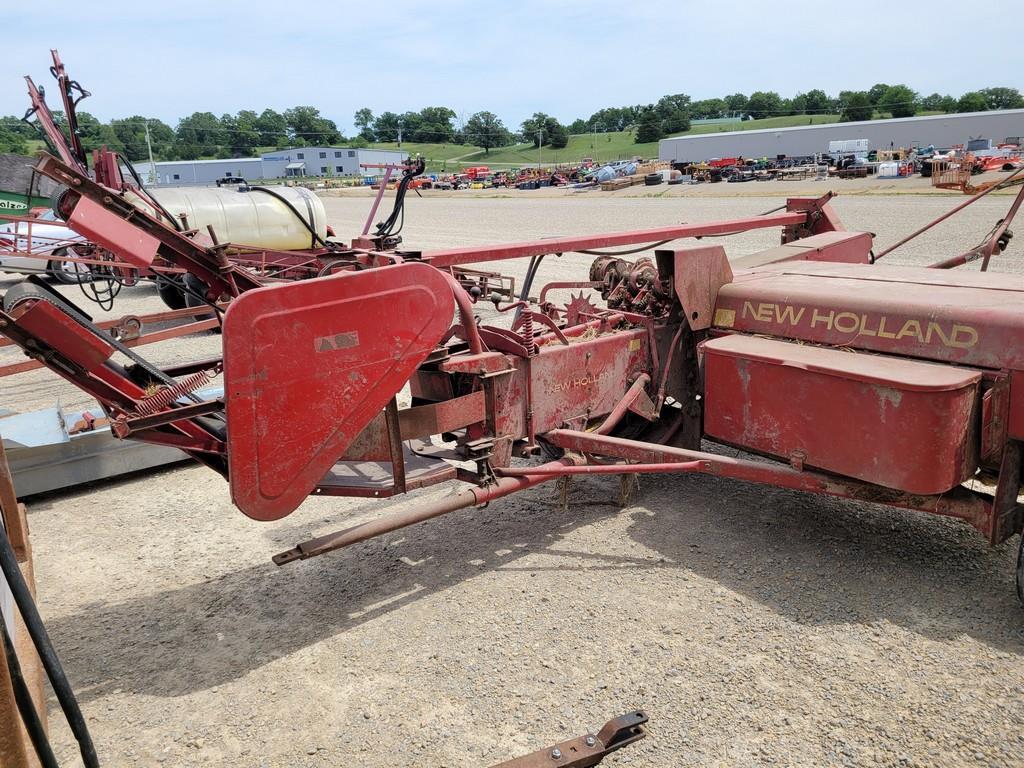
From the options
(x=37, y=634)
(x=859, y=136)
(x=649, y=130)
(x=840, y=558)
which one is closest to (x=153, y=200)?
(x=37, y=634)

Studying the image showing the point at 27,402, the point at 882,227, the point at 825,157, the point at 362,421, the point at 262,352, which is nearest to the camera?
the point at 262,352

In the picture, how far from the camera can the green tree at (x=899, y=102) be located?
76562 mm

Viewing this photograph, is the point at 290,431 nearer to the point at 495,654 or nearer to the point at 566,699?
the point at 495,654

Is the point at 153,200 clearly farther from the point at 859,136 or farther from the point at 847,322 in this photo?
the point at 859,136

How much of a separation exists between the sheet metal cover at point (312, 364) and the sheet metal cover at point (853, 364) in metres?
1.57

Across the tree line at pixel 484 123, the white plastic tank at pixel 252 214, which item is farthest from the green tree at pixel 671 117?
the white plastic tank at pixel 252 214

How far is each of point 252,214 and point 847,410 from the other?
10196 mm

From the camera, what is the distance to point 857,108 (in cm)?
8375

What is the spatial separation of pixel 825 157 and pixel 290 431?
151 feet

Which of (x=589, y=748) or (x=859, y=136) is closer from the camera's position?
(x=589, y=748)

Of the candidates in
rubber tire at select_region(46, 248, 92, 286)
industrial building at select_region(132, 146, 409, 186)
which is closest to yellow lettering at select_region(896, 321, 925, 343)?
rubber tire at select_region(46, 248, 92, 286)

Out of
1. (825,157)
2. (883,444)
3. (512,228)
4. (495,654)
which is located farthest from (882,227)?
(825,157)

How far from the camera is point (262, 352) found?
2.86m

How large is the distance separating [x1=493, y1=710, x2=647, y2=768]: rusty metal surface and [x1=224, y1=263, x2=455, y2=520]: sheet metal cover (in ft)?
4.28
